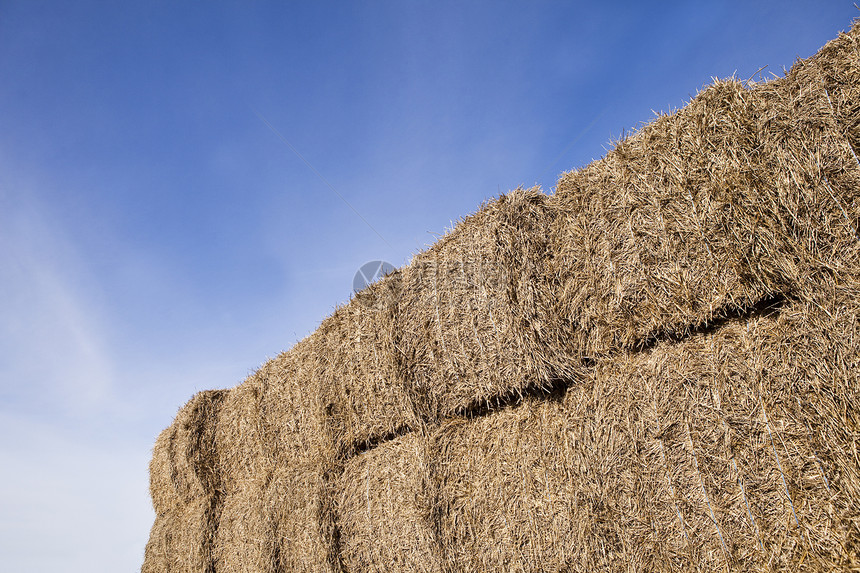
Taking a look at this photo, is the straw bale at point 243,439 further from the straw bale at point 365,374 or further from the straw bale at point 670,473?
the straw bale at point 670,473

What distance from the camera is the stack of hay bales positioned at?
8.95ft

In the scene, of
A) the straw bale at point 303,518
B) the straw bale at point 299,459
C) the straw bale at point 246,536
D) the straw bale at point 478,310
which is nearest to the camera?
the straw bale at point 478,310

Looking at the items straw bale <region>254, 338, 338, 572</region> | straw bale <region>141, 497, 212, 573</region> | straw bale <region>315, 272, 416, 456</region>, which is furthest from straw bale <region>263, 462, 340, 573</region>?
straw bale <region>141, 497, 212, 573</region>

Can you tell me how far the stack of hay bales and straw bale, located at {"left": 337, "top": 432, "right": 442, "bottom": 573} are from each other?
0.02m

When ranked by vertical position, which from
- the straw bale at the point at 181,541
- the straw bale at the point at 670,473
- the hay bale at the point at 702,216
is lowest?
the straw bale at the point at 670,473

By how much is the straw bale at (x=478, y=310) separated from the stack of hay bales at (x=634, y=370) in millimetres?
17

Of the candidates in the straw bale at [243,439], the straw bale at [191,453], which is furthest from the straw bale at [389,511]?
the straw bale at [191,453]

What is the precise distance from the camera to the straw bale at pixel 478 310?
12.9 feet

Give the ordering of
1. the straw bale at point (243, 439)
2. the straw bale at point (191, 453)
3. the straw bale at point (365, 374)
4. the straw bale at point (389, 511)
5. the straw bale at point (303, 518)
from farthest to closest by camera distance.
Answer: the straw bale at point (191, 453)
the straw bale at point (243, 439)
the straw bale at point (303, 518)
the straw bale at point (365, 374)
the straw bale at point (389, 511)

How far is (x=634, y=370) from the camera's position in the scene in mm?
3396

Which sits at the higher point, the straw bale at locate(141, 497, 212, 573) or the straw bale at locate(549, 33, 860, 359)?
the straw bale at locate(549, 33, 860, 359)

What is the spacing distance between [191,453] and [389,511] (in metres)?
3.80

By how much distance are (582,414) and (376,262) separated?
362 centimetres

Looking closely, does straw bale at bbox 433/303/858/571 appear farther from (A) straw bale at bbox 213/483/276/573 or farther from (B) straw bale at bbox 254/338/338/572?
(A) straw bale at bbox 213/483/276/573
